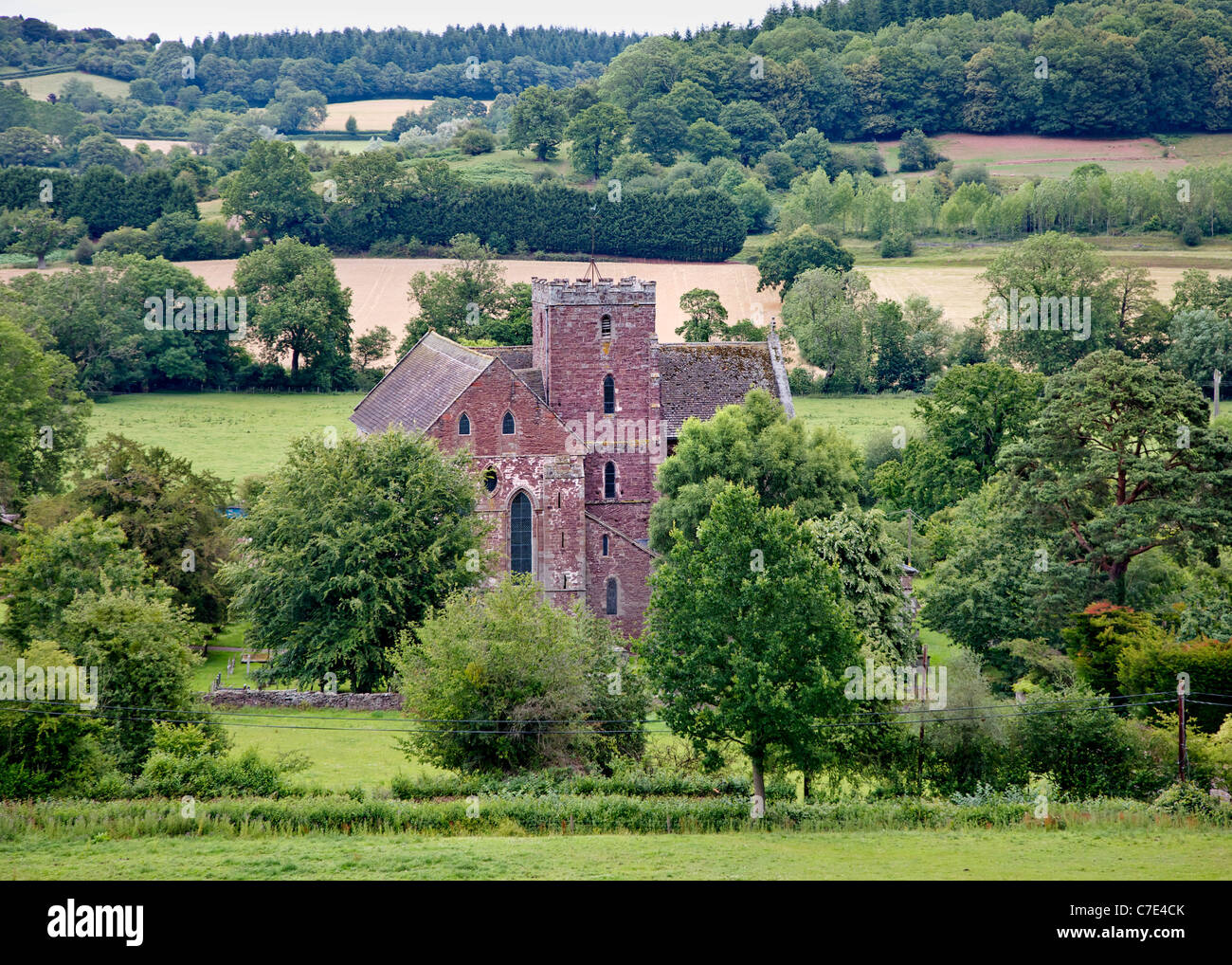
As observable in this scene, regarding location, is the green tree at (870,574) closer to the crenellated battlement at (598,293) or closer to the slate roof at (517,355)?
the crenellated battlement at (598,293)

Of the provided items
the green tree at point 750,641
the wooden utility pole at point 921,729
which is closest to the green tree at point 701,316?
the wooden utility pole at point 921,729

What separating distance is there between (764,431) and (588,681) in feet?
65.9

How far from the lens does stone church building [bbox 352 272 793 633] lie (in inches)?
2389

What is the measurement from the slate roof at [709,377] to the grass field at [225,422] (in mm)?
26928

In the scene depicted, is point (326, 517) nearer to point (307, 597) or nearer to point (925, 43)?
point (307, 597)

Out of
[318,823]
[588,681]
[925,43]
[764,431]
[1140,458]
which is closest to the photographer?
[318,823]

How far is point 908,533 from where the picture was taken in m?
69.9

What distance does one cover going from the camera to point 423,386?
65.4 metres

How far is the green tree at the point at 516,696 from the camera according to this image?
41469mm

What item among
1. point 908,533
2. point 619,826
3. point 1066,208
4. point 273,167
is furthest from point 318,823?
point 1066,208

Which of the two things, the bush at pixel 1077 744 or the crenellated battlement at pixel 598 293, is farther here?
the crenellated battlement at pixel 598 293

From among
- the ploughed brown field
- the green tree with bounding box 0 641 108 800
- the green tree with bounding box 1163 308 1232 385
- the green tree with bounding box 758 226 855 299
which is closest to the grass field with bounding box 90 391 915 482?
the ploughed brown field

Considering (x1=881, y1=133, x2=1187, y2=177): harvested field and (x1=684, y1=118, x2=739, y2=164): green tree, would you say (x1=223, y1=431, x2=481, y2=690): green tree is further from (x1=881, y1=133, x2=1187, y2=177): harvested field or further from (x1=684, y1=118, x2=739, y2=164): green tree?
(x1=684, y1=118, x2=739, y2=164): green tree

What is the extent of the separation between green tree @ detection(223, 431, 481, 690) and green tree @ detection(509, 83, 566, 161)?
5090 inches
